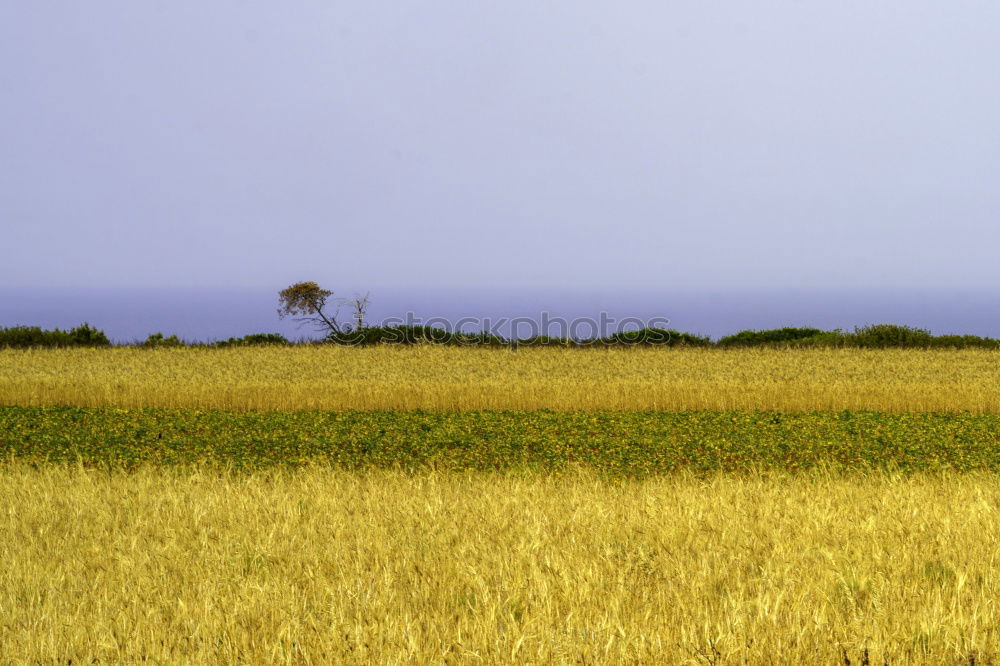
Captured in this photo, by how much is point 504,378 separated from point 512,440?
809 centimetres

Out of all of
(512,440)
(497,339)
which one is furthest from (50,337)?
(512,440)

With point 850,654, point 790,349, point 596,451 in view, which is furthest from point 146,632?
point 790,349

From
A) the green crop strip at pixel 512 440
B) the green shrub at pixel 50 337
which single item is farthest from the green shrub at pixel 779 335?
the green shrub at pixel 50 337

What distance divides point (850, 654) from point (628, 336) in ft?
93.5

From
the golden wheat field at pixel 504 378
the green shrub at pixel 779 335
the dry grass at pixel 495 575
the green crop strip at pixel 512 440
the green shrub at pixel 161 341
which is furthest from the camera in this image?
the green shrub at pixel 779 335

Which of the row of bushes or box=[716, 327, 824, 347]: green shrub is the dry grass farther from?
box=[716, 327, 824, 347]: green shrub

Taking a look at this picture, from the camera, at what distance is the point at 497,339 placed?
97.7ft

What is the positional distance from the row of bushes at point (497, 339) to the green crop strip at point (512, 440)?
1456 cm

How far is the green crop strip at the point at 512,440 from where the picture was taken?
417 inches

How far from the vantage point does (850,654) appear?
151 inches

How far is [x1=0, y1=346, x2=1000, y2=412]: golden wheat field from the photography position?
674 inches

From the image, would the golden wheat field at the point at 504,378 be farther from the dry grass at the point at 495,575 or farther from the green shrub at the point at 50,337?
the dry grass at the point at 495,575

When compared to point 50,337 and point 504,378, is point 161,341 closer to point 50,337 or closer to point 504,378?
point 50,337

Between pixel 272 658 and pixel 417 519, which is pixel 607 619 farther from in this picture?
pixel 417 519
